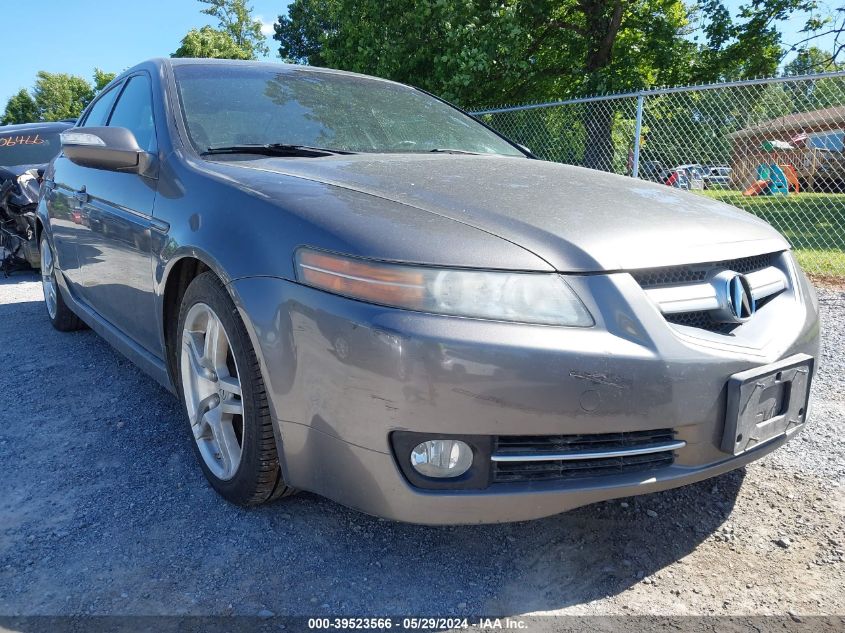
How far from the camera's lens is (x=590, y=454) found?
1.73 meters

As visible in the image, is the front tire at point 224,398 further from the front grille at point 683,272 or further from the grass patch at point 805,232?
the grass patch at point 805,232

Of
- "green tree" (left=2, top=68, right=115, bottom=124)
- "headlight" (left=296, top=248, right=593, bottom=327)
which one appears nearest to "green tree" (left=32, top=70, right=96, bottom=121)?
"green tree" (left=2, top=68, right=115, bottom=124)

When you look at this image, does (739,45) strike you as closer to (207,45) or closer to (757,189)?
A: (757,189)

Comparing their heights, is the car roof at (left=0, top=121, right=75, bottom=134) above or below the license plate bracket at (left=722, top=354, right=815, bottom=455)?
above

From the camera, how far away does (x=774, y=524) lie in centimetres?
219

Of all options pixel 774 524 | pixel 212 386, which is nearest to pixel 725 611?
pixel 774 524

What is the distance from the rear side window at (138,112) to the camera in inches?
112

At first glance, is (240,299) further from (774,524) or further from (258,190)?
(774,524)

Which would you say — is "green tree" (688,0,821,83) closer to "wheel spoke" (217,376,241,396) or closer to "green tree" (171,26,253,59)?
"wheel spoke" (217,376,241,396)

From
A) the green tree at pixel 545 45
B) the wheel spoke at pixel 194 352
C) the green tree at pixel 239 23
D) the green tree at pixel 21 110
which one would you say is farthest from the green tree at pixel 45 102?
the wheel spoke at pixel 194 352

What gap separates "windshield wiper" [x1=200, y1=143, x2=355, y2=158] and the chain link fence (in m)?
5.04

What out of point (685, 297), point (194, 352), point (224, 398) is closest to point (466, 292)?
point (685, 297)

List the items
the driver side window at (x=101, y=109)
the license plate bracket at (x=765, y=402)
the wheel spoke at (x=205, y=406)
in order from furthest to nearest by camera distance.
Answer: the driver side window at (x=101, y=109), the wheel spoke at (x=205, y=406), the license plate bracket at (x=765, y=402)

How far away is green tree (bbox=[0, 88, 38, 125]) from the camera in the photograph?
71463 mm
